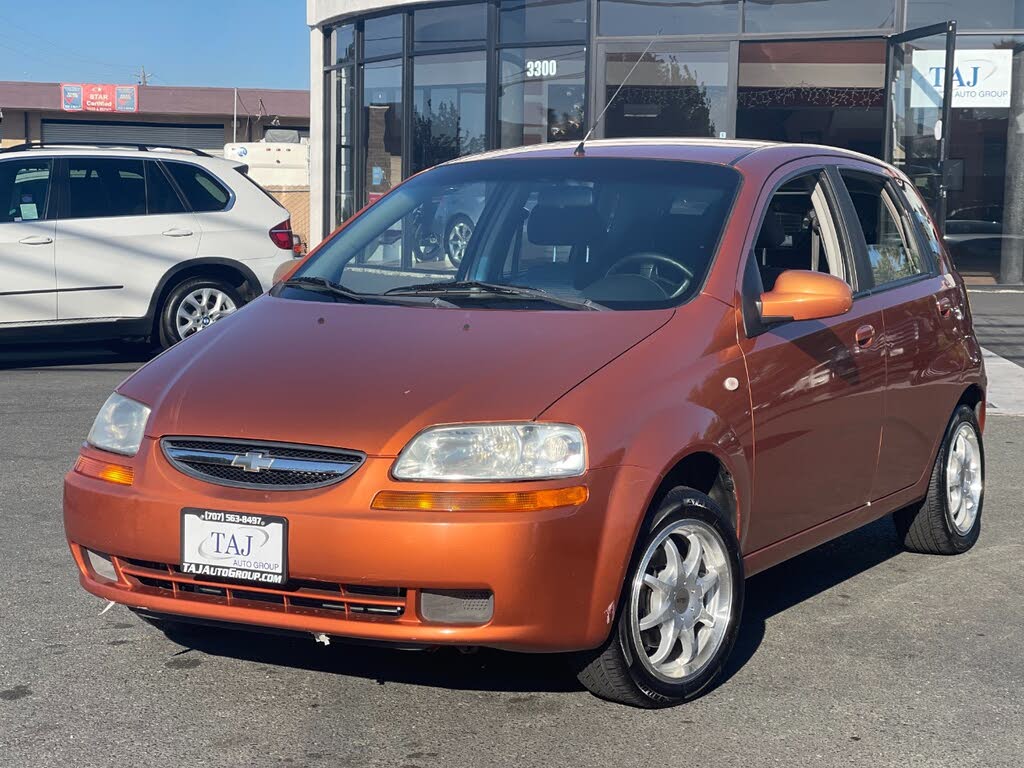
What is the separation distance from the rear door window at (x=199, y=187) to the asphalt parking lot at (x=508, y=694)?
260 inches

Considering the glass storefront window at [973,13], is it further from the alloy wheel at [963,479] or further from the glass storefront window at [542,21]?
the alloy wheel at [963,479]

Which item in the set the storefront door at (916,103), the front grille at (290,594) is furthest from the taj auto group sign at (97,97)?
the front grille at (290,594)

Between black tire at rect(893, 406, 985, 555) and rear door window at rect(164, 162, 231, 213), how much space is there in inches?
291

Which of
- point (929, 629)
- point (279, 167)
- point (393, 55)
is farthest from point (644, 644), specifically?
point (279, 167)

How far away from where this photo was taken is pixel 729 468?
428cm

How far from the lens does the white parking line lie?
989cm

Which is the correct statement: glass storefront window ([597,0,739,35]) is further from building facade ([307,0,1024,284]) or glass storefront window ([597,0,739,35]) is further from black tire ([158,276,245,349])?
black tire ([158,276,245,349])

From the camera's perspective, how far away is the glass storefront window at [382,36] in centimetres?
1986

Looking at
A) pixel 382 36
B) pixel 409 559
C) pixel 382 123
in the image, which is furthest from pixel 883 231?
pixel 382 36

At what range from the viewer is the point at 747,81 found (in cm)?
1752

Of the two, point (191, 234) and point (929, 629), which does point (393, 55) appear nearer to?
point (191, 234)

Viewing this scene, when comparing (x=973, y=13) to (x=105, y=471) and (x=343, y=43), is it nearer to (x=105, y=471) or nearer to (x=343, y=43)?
(x=343, y=43)

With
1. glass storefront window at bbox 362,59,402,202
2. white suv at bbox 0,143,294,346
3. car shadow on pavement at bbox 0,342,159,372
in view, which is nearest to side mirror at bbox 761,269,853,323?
white suv at bbox 0,143,294,346

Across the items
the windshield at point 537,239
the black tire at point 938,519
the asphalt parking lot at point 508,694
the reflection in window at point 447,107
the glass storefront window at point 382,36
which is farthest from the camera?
the glass storefront window at point 382,36
